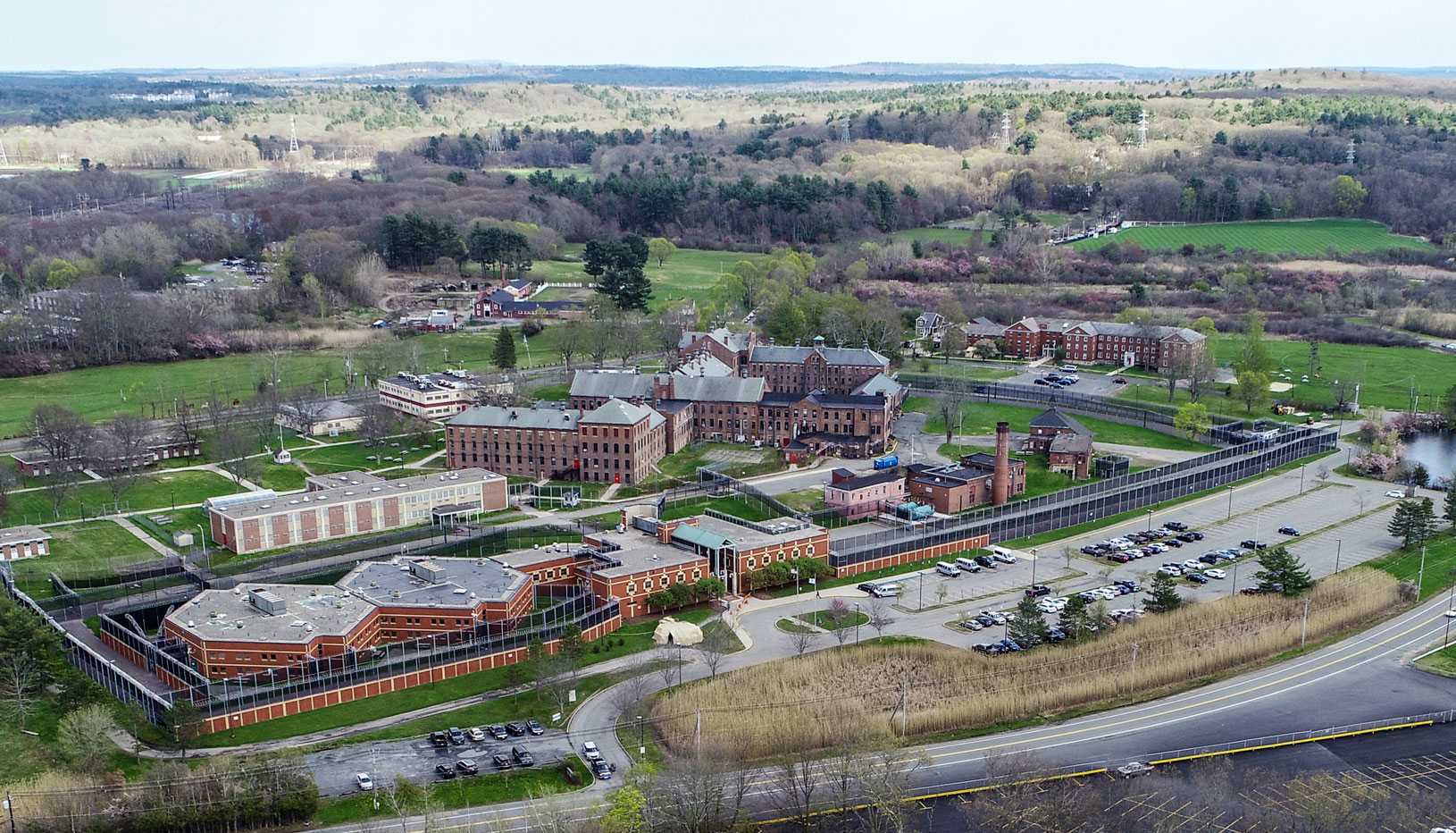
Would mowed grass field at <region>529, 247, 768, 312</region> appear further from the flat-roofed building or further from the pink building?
the flat-roofed building

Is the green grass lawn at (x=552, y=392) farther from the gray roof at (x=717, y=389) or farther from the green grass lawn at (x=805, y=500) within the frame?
the green grass lawn at (x=805, y=500)

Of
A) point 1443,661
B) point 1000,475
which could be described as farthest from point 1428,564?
point 1000,475

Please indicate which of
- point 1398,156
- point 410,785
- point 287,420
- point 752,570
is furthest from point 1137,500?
point 1398,156

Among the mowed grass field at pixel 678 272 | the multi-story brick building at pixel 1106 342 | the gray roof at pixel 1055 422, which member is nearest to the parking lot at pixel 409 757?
the gray roof at pixel 1055 422

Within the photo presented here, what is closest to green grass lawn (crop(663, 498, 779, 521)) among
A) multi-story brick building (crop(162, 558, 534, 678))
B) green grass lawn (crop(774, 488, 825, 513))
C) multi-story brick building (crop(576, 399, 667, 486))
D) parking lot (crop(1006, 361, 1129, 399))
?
green grass lawn (crop(774, 488, 825, 513))

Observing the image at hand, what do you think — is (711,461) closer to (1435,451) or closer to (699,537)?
(699,537)

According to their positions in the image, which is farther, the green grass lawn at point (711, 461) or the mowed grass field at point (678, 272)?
the mowed grass field at point (678, 272)
